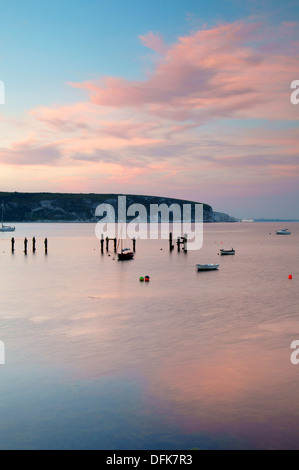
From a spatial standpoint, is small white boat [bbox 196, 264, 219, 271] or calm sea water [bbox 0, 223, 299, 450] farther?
small white boat [bbox 196, 264, 219, 271]

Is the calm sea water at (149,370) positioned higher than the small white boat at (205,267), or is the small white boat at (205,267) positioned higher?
the small white boat at (205,267)

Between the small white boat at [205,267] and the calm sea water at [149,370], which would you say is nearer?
the calm sea water at [149,370]

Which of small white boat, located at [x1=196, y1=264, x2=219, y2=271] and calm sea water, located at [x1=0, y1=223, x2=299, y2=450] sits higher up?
small white boat, located at [x1=196, y1=264, x2=219, y2=271]

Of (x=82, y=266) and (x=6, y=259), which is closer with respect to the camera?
(x=82, y=266)

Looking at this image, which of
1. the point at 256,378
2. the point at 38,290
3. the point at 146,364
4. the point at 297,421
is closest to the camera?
the point at 297,421

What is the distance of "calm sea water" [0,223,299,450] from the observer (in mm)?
13680

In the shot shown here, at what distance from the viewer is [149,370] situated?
19.5 m

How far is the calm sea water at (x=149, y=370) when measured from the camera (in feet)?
44.9
